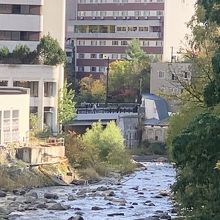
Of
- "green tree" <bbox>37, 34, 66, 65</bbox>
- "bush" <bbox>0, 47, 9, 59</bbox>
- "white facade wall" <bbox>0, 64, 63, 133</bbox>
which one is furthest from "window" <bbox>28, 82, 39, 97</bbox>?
"bush" <bbox>0, 47, 9, 59</bbox>

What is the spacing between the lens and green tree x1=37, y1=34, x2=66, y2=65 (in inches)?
2483

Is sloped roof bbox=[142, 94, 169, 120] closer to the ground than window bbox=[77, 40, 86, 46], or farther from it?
closer to the ground

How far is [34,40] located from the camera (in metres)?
65.3

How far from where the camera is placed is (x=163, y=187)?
169 feet

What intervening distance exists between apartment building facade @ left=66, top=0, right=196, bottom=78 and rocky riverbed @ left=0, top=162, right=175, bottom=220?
5520 centimetres

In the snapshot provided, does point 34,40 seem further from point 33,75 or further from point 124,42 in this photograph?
point 124,42

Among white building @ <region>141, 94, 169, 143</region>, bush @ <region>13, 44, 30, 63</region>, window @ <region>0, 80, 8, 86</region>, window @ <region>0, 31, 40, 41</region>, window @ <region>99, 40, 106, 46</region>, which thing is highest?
window @ <region>99, 40, 106, 46</region>

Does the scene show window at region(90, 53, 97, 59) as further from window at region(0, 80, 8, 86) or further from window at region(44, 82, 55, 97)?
window at region(0, 80, 8, 86)

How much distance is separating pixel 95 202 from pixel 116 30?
69179mm

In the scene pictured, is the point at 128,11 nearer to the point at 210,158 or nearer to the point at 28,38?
the point at 28,38

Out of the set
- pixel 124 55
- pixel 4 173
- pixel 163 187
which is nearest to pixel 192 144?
pixel 4 173

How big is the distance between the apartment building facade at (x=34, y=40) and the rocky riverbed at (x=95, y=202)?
11.2 metres

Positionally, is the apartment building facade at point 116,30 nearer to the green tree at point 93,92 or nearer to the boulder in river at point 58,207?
the green tree at point 93,92

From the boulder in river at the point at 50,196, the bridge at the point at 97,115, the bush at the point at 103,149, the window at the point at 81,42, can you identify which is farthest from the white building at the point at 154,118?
the boulder in river at the point at 50,196
